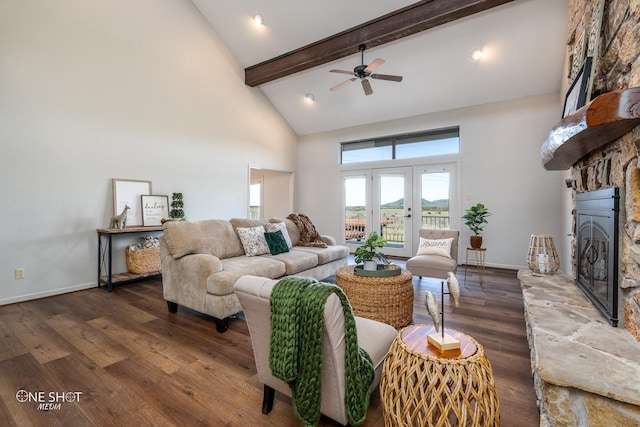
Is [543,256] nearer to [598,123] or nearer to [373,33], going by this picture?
[598,123]

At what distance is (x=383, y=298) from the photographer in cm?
246

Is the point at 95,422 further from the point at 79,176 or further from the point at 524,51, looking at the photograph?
the point at 524,51

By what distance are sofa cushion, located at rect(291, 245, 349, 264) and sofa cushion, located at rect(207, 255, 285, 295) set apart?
667 millimetres

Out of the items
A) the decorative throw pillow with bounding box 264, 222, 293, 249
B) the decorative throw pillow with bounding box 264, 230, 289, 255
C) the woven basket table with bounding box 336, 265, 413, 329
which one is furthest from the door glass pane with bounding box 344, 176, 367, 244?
the woven basket table with bounding box 336, 265, 413, 329

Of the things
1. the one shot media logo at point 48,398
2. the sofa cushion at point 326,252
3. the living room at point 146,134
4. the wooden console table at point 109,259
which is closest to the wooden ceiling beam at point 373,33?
the living room at point 146,134

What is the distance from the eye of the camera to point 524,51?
412 centimetres

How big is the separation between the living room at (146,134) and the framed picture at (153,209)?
18cm

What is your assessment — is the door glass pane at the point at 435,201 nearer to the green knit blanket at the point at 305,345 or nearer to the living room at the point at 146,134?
the living room at the point at 146,134

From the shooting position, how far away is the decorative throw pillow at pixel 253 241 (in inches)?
136

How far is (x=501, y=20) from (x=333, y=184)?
420 cm

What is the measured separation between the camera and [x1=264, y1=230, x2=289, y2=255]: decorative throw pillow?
3600mm

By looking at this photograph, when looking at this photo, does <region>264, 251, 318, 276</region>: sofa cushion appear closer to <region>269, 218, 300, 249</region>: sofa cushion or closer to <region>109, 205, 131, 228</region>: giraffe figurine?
<region>269, 218, 300, 249</region>: sofa cushion

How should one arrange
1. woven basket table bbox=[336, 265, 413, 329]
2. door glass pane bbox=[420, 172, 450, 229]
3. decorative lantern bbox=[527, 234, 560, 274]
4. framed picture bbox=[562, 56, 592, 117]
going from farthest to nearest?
door glass pane bbox=[420, 172, 450, 229]
decorative lantern bbox=[527, 234, 560, 274]
woven basket table bbox=[336, 265, 413, 329]
framed picture bbox=[562, 56, 592, 117]

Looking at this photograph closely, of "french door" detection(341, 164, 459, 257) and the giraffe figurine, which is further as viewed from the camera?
"french door" detection(341, 164, 459, 257)
